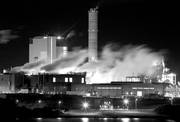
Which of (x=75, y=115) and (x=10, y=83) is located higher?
(x=10, y=83)

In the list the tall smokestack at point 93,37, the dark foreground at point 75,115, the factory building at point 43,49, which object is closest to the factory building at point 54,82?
the tall smokestack at point 93,37

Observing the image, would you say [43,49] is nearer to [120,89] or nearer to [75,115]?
[120,89]

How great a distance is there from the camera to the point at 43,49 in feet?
220

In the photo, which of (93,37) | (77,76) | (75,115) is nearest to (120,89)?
(77,76)

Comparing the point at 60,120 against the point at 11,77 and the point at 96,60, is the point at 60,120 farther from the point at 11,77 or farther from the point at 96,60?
the point at 96,60

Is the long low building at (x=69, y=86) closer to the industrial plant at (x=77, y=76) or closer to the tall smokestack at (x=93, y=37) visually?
the industrial plant at (x=77, y=76)

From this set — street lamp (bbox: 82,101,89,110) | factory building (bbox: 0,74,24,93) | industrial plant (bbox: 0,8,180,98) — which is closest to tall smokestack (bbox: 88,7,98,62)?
industrial plant (bbox: 0,8,180,98)

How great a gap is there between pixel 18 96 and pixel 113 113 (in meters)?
15.9

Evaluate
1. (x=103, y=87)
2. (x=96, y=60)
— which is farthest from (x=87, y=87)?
(x=96, y=60)

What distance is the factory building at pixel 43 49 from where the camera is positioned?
66875 millimetres

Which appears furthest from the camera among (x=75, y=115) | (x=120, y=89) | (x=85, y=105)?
(x=120, y=89)

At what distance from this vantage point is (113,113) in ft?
123

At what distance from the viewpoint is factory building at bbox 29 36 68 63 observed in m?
66.9

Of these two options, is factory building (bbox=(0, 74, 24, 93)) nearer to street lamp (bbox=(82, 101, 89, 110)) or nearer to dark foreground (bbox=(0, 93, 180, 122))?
street lamp (bbox=(82, 101, 89, 110))
